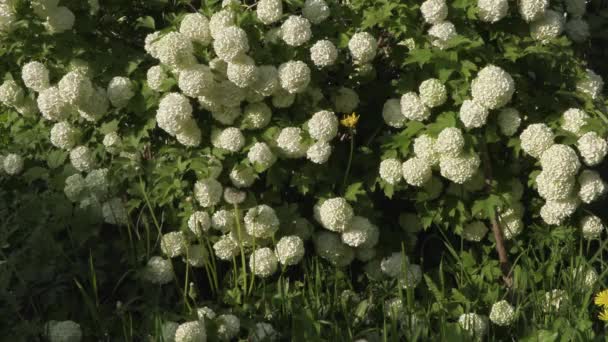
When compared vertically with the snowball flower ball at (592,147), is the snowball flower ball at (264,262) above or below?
below

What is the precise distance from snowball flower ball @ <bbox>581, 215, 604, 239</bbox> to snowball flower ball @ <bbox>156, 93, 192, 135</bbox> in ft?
5.37

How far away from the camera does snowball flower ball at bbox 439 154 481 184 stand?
3.30m

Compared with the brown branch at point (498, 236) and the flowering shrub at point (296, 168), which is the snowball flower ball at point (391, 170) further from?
the brown branch at point (498, 236)

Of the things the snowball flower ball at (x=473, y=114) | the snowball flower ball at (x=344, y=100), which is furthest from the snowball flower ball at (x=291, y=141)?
the snowball flower ball at (x=473, y=114)

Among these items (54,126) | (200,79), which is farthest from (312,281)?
(54,126)

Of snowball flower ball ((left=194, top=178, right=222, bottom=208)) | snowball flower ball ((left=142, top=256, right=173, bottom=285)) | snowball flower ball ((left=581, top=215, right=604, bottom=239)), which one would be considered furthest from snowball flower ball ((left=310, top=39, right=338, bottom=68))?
snowball flower ball ((left=581, top=215, right=604, bottom=239))

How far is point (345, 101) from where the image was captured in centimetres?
352

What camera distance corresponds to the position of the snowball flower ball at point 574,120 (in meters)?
3.41

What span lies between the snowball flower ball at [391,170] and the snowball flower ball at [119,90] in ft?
3.30

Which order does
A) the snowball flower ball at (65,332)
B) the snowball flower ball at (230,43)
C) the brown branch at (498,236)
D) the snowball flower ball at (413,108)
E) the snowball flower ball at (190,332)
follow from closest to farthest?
the snowball flower ball at (190,332) < the snowball flower ball at (65,332) < the snowball flower ball at (230,43) < the snowball flower ball at (413,108) < the brown branch at (498,236)

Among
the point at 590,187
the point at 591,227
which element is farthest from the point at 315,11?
the point at 591,227

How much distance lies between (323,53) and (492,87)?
24.5 inches

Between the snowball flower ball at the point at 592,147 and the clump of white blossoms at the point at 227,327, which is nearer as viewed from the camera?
the clump of white blossoms at the point at 227,327

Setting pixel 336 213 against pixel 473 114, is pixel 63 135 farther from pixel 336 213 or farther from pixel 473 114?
pixel 473 114
